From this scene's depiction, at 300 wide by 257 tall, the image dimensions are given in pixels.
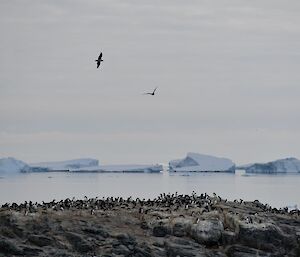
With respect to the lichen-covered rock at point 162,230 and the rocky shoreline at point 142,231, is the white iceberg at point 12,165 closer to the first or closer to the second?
the rocky shoreline at point 142,231

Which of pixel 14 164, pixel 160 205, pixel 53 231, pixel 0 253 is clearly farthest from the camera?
pixel 14 164

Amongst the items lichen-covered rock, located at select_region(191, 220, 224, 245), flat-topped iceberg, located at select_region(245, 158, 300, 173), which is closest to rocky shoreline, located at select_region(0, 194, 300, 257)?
lichen-covered rock, located at select_region(191, 220, 224, 245)

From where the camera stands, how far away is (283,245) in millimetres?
40312

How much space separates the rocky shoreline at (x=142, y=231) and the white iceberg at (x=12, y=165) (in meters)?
137

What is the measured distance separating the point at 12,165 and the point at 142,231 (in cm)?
15332

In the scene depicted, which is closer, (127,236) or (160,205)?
Result: (127,236)

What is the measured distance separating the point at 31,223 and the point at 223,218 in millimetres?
10146

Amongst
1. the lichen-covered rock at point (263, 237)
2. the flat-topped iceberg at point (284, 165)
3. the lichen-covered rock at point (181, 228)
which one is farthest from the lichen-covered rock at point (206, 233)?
the flat-topped iceberg at point (284, 165)

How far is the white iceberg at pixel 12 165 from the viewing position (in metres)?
178

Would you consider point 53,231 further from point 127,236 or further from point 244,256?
point 244,256

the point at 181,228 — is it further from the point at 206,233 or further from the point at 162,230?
the point at 206,233

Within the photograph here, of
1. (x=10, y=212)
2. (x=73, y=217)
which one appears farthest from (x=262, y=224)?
(x=10, y=212)

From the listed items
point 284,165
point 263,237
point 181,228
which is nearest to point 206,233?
point 181,228

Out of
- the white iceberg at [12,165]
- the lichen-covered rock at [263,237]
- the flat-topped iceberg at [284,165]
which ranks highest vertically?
the flat-topped iceberg at [284,165]
